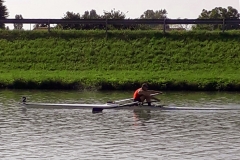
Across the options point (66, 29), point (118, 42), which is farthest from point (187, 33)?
point (66, 29)

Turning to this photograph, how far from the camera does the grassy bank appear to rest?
Result: 34.7 meters

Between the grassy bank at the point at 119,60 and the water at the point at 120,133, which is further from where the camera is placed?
the grassy bank at the point at 119,60

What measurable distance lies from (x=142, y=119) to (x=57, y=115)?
11.6 ft

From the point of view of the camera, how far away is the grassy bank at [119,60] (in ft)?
114

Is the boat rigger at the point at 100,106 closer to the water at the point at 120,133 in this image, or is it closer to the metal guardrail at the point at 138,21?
the water at the point at 120,133

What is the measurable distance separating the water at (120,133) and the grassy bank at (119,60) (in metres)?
4.80

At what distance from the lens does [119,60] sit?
40906 mm

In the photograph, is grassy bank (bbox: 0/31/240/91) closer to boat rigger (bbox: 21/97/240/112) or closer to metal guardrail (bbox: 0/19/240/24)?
A: metal guardrail (bbox: 0/19/240/24)

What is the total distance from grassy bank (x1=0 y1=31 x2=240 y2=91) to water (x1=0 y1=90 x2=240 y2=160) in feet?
15.7

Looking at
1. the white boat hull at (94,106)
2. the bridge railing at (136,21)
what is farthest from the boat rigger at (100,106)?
the bridge railing at (136,21)

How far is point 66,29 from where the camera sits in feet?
159

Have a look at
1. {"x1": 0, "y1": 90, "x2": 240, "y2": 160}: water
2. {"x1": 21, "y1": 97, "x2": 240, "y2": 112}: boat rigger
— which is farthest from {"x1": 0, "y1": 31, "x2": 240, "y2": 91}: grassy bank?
{"x1": 21, "y1": 97, "x2": 240, "y2": 112}: boat rigger

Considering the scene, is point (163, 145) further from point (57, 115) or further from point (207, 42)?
point (207, 42)

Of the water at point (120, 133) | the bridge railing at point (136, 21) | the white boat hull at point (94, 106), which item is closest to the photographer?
the water at point (120, 133)
